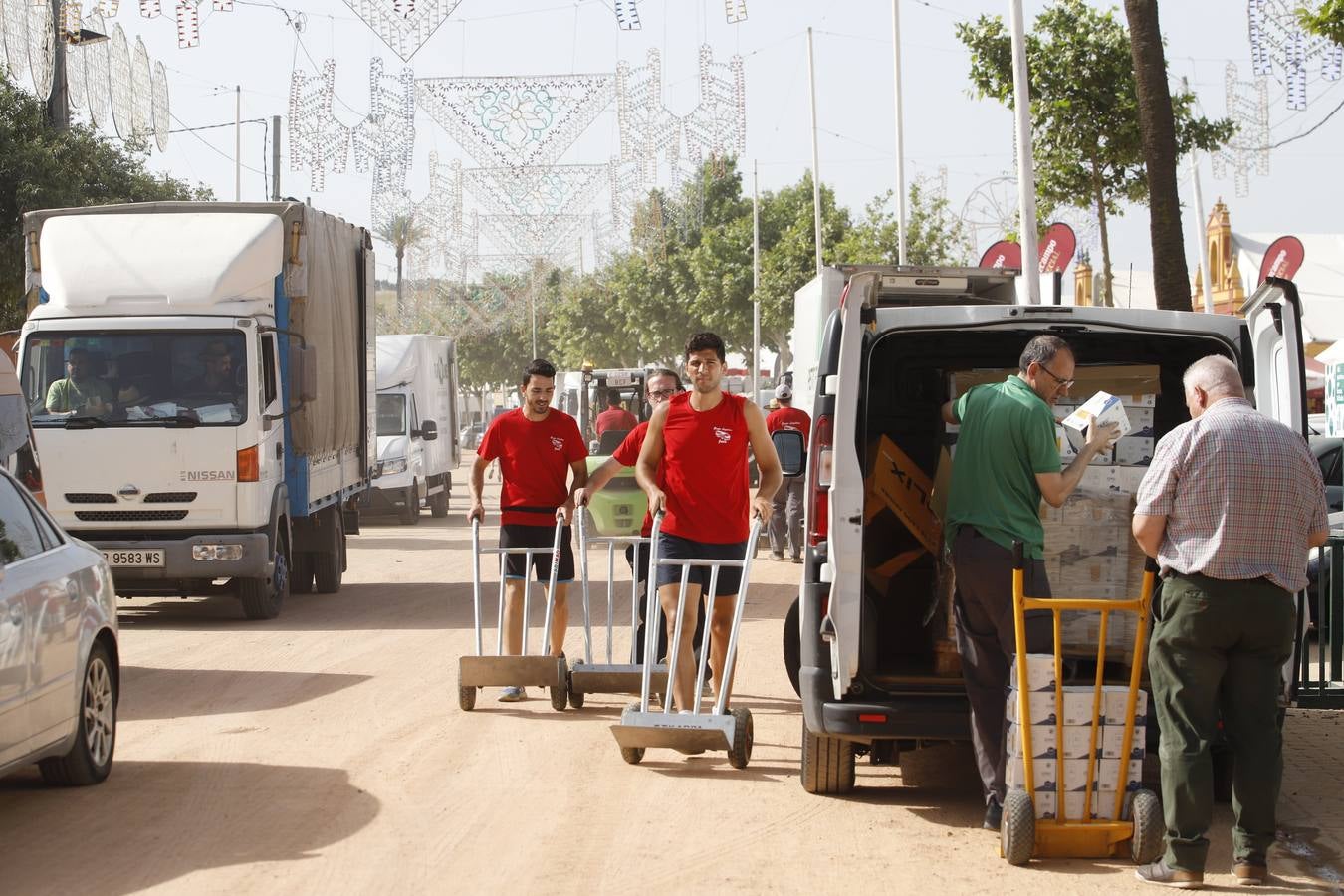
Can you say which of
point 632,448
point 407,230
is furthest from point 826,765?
point 407,230

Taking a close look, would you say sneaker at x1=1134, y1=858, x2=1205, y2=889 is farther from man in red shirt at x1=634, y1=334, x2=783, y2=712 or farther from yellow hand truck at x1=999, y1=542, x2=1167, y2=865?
man in red shirt at x1=634, y1=334, x2=783, y2=712

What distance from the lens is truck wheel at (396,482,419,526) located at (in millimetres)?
28797

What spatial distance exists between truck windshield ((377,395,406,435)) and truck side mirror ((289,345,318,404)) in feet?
43.2

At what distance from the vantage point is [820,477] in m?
7.06

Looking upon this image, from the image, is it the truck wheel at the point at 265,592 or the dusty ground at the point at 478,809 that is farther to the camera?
the truck wheel at the point at 265,592

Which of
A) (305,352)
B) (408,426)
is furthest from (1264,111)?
(305,352)

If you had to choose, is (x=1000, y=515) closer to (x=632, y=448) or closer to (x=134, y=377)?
(x=632, y=448)

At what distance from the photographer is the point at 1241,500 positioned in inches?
241

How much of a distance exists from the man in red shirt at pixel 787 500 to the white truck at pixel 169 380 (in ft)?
15.8

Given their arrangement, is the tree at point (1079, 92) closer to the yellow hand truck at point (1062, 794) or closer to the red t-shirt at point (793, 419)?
the red t-shirt at point (793, 419)

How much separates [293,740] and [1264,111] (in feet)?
67.5

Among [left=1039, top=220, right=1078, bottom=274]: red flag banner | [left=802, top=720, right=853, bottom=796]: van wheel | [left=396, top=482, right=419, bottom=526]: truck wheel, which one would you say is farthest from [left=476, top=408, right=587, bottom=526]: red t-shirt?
[left=396, top=482, right=419, bottom=526]: truck wheel

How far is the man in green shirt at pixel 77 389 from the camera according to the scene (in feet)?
47.0

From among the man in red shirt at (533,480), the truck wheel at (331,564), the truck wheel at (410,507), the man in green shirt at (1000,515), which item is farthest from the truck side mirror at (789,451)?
the truck wheel at (410,507)
